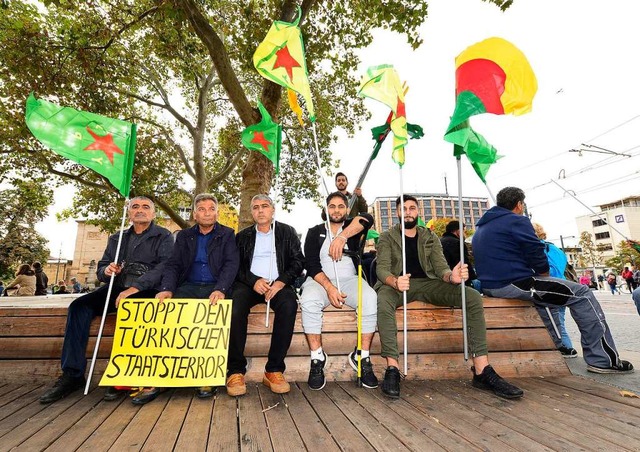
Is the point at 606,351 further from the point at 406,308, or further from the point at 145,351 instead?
the point at 145,351

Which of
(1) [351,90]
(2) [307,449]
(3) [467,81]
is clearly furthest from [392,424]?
(1) [351,90]

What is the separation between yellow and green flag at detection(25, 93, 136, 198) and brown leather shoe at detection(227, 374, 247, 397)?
208 cm

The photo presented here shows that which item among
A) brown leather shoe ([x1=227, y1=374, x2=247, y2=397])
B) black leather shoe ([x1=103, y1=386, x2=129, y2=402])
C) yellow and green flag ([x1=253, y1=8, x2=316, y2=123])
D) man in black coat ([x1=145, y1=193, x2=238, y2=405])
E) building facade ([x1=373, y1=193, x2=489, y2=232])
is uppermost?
building facade ([x1=373, y1=193, x2=489, y2=232])

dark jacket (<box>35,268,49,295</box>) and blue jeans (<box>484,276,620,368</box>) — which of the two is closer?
blue jeans (<box>484,276,620,368</box>)

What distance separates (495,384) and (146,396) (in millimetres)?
2910

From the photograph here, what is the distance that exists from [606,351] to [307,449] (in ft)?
10.6

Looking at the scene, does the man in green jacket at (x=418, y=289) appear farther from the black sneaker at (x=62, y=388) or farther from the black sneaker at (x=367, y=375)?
the black sneaker at (x=62, y=388)

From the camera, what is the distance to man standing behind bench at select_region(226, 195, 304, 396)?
287 cm

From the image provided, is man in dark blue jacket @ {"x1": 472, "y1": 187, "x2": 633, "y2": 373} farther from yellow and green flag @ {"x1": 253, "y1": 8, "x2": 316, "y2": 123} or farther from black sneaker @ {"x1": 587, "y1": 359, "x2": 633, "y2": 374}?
yellow and green flag @ {"x1": 253, "y1": 8, "x2": 316, "y2": 123}

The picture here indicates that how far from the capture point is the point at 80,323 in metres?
3.00

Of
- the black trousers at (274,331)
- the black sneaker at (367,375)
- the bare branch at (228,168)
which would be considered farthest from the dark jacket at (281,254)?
the bare branch at (228,168)

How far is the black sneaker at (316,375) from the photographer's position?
2.86 meters

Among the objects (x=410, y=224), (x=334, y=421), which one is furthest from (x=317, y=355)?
(x=410, y=224)

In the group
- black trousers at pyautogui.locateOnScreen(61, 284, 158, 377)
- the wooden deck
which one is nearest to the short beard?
the wooden deck
